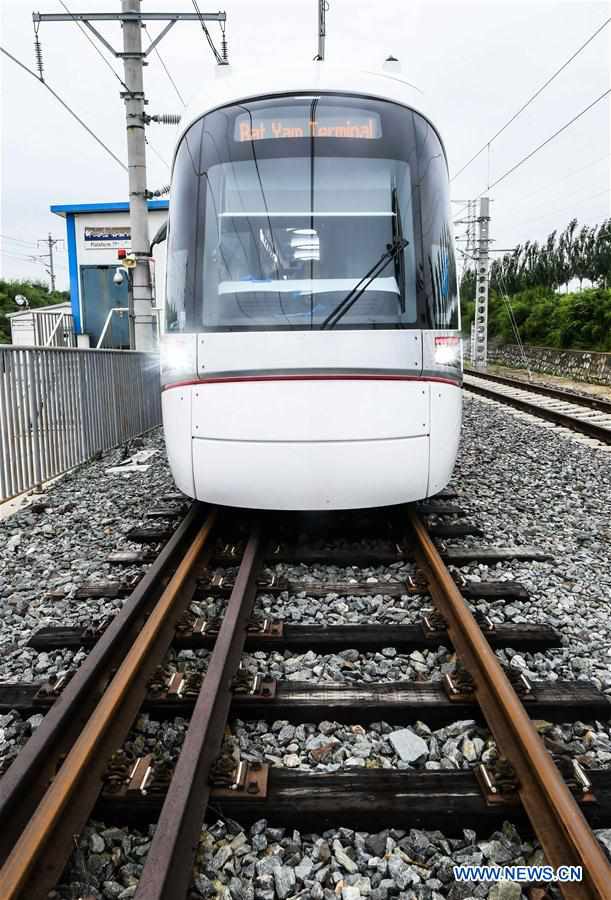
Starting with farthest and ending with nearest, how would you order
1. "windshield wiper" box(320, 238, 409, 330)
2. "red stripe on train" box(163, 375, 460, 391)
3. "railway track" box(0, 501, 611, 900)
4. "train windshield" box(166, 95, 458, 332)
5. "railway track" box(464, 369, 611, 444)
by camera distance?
1. "railway track" box(464, 369, 611, 444)
2. "train windshield" box(166, 95, 458, 332)
3. "windshield wiper" box(320, 238, 409, 330)
4. "red stripe on train" box(163, 375, 460, 391)
5. "railway track" box(0, 501, 611, 900)

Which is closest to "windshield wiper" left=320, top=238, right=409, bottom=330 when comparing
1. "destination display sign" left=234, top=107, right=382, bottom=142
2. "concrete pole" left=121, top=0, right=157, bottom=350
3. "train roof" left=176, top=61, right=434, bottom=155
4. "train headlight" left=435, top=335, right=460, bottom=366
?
"train headlight" left=435, top=335, right=460, bottom=366

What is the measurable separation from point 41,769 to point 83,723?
12.3 inches

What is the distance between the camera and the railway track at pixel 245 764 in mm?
1878

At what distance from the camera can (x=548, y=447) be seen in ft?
31.1

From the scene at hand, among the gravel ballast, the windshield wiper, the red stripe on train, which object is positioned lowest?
the gravel ballast

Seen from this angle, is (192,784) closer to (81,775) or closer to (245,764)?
(245,764)

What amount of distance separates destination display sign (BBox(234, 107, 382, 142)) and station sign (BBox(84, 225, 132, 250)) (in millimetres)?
14470

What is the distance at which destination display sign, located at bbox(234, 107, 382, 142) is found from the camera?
173 inches

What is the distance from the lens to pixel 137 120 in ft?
37.9

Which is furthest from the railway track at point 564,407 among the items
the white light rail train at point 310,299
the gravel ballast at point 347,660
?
the white light rail train at point 310,299

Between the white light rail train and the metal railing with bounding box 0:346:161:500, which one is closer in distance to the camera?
the white light rail train

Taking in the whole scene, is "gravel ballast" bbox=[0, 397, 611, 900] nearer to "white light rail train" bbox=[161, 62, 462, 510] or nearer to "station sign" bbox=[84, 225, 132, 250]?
"white light rail train" bbox=[161, 62, 462, 510]

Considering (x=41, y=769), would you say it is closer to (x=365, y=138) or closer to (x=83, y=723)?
(x=83, y=723)

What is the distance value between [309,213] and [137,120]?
871 centimetres
